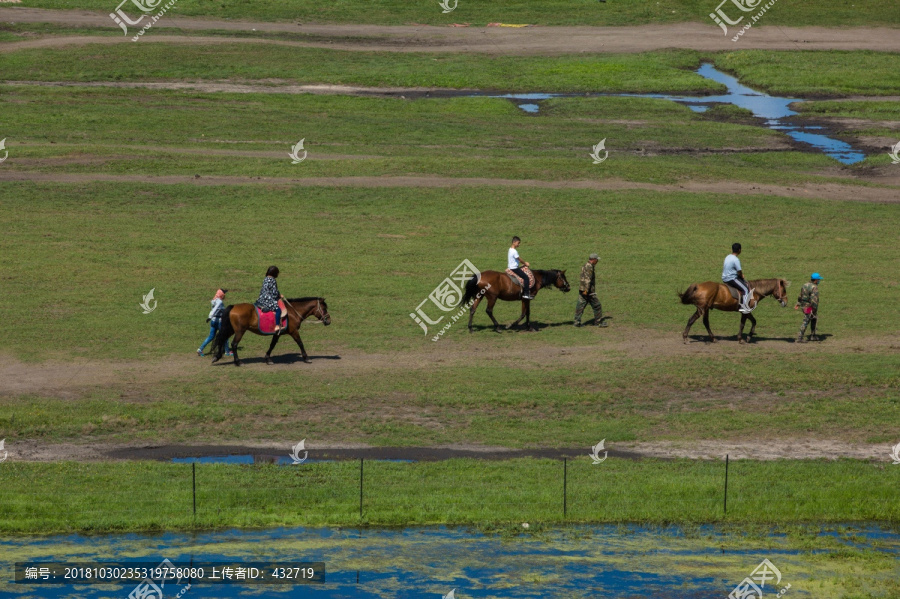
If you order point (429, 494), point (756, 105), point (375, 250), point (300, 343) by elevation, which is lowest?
point (429, 494)

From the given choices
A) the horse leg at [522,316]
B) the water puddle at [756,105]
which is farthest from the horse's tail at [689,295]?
the water puddle at [756,105]

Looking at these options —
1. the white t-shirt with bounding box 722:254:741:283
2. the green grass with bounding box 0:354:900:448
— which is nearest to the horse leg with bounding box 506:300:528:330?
the green grass with bounding box 0:354:900:448

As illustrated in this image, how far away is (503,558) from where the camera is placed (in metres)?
18.5

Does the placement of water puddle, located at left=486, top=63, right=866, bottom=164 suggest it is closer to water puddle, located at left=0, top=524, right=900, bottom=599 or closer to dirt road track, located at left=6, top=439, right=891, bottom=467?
dirt road track, located at left=6, top=439, right=891, bottom=467

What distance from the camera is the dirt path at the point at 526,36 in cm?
7569

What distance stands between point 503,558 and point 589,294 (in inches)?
544

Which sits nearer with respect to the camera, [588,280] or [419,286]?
[588,280]

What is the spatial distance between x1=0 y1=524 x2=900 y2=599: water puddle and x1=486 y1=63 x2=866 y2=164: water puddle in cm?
3834

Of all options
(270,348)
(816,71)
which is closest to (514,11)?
(816,71)

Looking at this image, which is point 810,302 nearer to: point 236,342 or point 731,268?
point 731,268

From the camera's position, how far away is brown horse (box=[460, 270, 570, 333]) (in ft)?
103

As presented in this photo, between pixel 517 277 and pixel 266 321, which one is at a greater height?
pixel 517 277

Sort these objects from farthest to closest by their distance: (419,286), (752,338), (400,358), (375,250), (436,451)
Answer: (375,250), (419,286), (752,338), (400,358), (436,451)

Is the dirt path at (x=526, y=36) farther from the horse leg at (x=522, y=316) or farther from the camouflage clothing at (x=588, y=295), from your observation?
the horse leg at (x=522, y=316)
